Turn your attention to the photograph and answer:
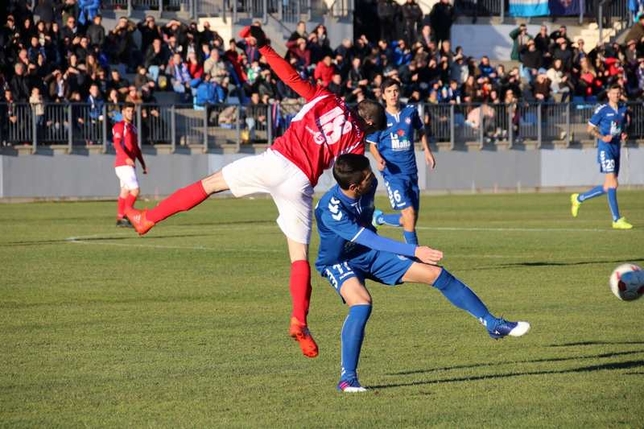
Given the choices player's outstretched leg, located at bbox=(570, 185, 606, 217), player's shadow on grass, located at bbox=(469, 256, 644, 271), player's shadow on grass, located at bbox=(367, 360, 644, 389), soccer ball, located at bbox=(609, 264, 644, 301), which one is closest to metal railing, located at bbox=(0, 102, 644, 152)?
player's outstretched leg, located at bbox=(570, 185, 606, 217)

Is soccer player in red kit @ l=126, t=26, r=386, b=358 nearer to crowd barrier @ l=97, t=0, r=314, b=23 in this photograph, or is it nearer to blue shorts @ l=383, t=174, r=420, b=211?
blue shorts @ l=383, t=174, r=420, b=211

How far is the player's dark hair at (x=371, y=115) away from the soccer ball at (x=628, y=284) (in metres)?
2.12

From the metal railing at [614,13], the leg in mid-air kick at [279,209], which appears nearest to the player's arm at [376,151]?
the leg in mid-air kick at [279,209]

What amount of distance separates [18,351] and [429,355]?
3.25m

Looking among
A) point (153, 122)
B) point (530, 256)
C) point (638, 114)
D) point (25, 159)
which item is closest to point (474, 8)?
point (638, 114)

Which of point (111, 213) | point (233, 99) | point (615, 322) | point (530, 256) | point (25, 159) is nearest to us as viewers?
point (615, 322)

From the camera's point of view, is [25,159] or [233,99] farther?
[233,99]

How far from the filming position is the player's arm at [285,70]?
33.1 ft

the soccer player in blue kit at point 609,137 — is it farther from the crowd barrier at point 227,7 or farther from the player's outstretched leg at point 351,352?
the crowd barrier at point 227,7

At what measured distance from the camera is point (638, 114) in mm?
37750

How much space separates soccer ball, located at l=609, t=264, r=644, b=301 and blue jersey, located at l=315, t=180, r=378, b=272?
182 centimetres

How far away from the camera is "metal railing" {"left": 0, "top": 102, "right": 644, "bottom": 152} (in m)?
32.1

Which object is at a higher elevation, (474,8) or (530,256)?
(474,8)

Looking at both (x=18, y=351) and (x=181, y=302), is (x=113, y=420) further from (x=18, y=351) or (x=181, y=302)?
(x=181, y=302)
